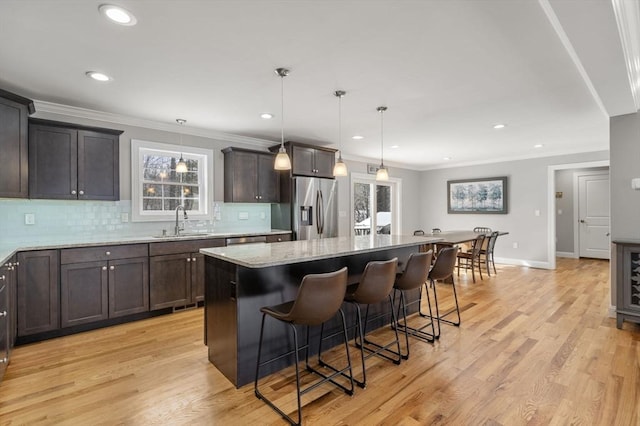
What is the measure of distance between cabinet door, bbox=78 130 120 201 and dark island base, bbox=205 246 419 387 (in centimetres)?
201

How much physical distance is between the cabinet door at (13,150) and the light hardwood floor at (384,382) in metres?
1.50

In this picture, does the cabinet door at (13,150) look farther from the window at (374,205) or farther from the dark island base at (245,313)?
the window at (374,205)

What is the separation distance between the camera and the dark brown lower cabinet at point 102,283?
3.12 metres

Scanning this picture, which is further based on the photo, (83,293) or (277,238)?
(277,238)

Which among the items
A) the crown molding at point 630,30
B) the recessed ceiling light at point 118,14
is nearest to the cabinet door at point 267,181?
the recessed ceiling light at point 118,14

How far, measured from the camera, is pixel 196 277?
3.95 metres

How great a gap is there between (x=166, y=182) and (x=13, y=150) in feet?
5.28

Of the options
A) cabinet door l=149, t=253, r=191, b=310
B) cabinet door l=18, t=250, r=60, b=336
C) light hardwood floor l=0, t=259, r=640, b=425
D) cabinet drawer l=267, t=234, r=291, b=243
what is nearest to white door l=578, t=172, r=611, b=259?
light hardwood floor l=0, t=259, r=640, b=425

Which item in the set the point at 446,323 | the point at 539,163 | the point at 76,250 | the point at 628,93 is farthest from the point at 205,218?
the point at 539,163

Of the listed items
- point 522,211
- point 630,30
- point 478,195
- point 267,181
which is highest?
point 630,30

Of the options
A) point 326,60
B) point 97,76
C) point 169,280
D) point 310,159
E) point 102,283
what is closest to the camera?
point 326,60

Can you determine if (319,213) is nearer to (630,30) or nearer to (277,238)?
(277,238)

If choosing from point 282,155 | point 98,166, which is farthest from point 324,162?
point 98,166

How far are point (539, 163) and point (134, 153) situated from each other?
24.3 ft
